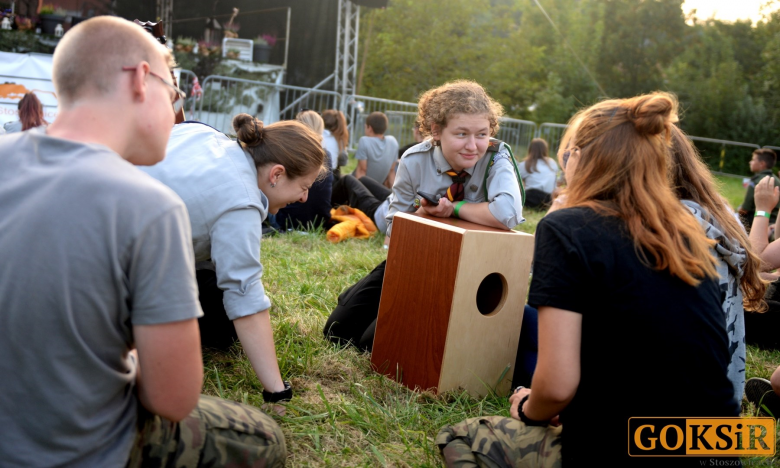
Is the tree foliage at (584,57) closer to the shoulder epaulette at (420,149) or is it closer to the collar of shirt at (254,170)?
the shoulder epaulette at (420,149)

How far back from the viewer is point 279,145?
225 cm

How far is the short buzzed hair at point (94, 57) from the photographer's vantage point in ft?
4.09

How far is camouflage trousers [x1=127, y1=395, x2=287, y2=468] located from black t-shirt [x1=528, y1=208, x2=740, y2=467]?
0.82 m

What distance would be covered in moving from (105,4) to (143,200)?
36.1 feet

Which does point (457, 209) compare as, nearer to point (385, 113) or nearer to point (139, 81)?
point (139, 81)

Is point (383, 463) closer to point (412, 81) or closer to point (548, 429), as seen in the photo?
point (548, 429)

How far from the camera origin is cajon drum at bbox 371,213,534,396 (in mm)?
2428

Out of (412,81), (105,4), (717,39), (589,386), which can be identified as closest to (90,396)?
(589,386)

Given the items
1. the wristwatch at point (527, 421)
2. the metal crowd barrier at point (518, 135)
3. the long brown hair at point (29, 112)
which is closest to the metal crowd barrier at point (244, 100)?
the long brown hair at point (29, 112)

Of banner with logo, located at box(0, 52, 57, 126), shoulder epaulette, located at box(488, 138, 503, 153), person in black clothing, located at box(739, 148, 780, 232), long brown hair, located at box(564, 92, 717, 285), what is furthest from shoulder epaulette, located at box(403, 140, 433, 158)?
banner with logo, located at box(0, 52, 57, 126)

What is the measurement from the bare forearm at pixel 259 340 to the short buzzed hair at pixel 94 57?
1002 mm

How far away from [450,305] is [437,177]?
853 mm

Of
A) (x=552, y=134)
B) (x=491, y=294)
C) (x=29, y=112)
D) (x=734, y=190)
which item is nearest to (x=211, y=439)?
(x=491, y=294)

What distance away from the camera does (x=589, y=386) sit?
1572 mm
